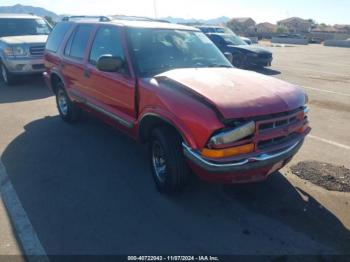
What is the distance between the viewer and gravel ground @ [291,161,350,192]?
13.6ft

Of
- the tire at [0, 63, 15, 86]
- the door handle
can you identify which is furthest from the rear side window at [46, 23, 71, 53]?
the tire at [0, 63, 15, 86]

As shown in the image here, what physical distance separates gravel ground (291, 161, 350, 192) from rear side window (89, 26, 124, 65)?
2.90m

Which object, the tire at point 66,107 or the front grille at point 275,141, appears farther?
the tire at point 66,107

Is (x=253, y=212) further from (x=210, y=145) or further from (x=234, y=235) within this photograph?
(x=210, y=145)

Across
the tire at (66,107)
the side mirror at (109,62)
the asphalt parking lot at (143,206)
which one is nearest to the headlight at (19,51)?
the tire at (66,107)

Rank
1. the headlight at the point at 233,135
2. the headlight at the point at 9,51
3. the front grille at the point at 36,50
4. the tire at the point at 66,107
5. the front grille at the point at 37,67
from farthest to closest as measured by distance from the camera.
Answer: the front grille at the point at 37,67 → the front grille at the point at 36,50 → the headlight at the point at 9,51 → the tire at the point at 66,107 → the headlight at the point at 233,135

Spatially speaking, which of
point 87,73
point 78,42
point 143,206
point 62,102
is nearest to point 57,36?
point 78,42

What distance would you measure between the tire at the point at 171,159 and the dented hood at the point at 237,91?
21.5 inches

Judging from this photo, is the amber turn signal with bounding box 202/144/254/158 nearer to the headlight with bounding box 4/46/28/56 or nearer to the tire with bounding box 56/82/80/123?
the tire with bounding box 56/82/80/123

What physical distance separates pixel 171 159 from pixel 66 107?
11.9 ft

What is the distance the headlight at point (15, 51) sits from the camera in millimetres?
9375

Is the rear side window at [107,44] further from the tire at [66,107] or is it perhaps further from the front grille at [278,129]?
the front grille at [278,129]

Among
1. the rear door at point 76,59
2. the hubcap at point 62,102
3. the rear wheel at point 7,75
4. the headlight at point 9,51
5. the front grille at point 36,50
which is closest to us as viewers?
the rear door at point 76,59

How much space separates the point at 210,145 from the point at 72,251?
160 cm
